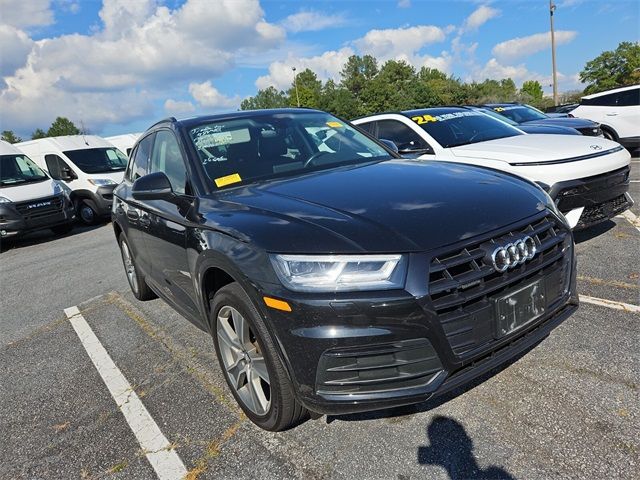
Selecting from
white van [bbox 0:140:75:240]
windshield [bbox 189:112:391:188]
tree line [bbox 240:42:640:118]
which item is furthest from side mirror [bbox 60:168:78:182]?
tree line [bbox 240:42:640:118]

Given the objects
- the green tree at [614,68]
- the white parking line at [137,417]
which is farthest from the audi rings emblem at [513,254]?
the green tree at [614,68]

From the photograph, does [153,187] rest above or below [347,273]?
above

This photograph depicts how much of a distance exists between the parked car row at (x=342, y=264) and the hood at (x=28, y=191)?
27.7 feet

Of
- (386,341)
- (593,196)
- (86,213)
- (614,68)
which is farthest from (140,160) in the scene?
(614,68)

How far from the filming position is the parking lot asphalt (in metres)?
2.13

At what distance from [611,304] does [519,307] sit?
180 cm

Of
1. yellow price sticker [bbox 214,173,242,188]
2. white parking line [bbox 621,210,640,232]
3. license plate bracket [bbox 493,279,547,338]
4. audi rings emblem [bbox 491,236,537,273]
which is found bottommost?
white parking line [bbox 621,210,640,232]

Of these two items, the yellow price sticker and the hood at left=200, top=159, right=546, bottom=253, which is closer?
the hood at left=200, top=159, right=546, bottom=253

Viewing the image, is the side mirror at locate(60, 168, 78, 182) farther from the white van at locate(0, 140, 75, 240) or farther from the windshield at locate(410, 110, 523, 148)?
the windshield at locate(410, 110, 523, 148)

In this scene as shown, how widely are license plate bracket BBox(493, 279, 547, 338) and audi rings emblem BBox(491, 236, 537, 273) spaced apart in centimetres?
13

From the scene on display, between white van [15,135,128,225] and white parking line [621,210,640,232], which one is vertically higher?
white van [15,135,128,225]

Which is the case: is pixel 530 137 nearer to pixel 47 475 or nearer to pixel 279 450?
pixel 279 450

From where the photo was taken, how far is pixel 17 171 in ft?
35.3

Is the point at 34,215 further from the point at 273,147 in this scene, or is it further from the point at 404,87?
the point at 404,87
